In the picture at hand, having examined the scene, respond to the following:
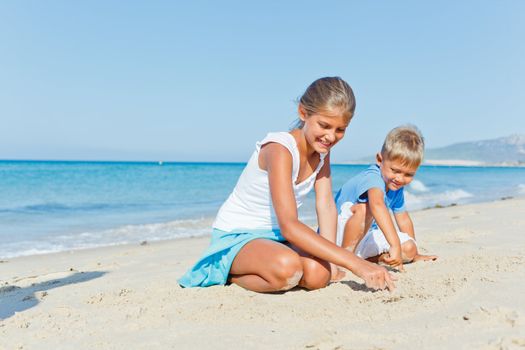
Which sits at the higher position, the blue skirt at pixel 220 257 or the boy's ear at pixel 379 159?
the boy's ear at pixel 379 159

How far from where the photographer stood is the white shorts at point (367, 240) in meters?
3.69

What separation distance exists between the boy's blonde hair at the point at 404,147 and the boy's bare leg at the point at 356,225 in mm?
454

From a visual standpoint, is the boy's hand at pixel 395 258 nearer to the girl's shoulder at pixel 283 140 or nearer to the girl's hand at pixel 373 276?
the girl's hand at pixel 373 276

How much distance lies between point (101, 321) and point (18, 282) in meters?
2.00

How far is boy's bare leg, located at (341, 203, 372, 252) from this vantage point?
11.8 ft

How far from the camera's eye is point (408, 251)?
3.68 meters

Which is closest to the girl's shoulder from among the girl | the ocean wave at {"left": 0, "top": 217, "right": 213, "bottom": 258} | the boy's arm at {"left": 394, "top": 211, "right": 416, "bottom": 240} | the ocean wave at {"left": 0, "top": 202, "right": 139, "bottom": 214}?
the girl

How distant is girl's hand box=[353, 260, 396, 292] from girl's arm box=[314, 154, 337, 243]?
763 millimetres

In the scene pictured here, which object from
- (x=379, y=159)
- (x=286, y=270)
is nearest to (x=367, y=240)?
(x=379, y=159)

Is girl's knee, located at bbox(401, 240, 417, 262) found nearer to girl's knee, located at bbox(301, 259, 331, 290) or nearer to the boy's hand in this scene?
the boy's hand

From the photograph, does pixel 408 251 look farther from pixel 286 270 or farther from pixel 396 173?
pixel 286 270

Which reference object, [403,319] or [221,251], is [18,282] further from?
[403,319]

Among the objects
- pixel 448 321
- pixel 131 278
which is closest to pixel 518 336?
pixel 448 321

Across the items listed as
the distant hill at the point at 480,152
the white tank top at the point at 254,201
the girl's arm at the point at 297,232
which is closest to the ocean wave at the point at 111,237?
the white tank top at the point at 254,201
